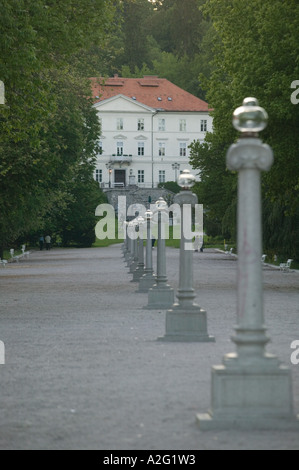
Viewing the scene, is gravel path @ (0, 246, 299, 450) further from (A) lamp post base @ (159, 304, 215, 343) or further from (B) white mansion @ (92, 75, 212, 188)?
(B) white mansion @ (92, 75, 212, 188)

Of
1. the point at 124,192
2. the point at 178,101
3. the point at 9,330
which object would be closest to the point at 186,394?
the point at 9,330

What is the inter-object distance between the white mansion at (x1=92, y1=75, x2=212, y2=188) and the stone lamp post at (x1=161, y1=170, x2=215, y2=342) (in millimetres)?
134442

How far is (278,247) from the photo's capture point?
155 feet

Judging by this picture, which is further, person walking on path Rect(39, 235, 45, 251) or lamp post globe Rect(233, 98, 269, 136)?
person walking on path Rect(39, 235, 45, 251)

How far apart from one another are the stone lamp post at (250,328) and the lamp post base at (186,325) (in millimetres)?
6977

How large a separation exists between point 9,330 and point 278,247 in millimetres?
30642

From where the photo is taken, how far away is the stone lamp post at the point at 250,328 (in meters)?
8.53

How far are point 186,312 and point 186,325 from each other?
209mm

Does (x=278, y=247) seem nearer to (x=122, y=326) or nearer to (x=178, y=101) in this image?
(x=122, y=326)

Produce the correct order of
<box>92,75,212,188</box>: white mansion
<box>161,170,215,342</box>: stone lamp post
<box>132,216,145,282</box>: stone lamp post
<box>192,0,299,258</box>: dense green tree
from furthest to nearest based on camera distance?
<box>92,75,212,188</box>: white mansion → <box>132,216,145,282</box>: stone lamp post → <box>192,0,299,258</box>: dense green tree → <box>161,170,215,342</box>: stone lamp post

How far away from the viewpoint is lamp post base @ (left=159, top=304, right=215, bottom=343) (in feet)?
51.4

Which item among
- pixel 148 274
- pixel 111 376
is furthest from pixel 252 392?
pixel 148 274
